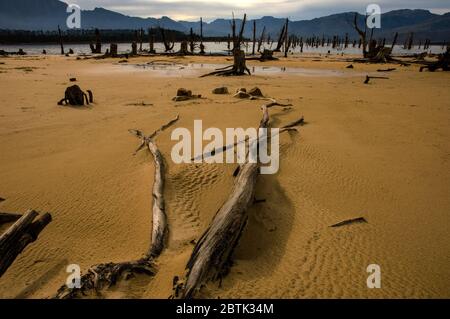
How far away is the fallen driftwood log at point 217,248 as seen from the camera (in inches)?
105

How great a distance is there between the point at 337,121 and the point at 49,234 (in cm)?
723

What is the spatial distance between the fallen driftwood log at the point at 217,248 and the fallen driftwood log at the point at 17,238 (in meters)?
1.53

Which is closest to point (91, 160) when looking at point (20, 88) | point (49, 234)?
point (49, 234)

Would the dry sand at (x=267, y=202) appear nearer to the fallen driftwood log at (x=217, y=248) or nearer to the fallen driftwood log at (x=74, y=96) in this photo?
the fallen driftwood log at (x=217, y=248)

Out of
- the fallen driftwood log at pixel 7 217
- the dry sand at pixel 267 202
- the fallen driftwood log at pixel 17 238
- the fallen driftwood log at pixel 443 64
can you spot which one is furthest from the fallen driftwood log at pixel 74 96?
the fallen driftwood log at pixel 443 64

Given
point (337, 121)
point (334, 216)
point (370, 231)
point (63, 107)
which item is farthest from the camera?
point (63, 107)

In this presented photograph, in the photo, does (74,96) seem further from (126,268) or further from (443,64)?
(443,64)

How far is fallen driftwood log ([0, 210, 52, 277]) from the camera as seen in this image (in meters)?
2.86

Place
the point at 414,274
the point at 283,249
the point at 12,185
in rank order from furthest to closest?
the point at 12,185 → the point at 283,249 → the point at 414,274

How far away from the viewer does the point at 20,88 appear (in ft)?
42.8

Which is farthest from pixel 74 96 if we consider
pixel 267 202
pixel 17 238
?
pixel 267 202

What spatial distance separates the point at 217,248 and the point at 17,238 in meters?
1.90

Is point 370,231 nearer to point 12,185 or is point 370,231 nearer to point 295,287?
point 295,287

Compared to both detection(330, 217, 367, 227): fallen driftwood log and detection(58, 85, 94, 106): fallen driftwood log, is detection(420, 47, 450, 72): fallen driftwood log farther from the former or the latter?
detection(330, 217, 367, 227): fallen driftwood log
